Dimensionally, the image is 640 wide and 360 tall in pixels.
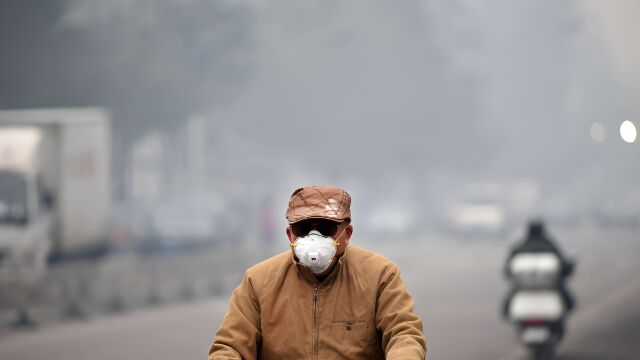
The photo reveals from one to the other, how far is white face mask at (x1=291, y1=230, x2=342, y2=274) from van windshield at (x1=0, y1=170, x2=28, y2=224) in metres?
14.3

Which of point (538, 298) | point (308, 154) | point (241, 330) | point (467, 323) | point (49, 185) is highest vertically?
point (308, 154)

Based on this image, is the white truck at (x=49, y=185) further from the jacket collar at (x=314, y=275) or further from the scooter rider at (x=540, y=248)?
the jacket collar at (x=314, y=275)

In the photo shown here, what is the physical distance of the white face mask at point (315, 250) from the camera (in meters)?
3.21

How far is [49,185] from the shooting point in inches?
696

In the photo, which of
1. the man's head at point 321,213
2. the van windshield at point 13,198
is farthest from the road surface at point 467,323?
the man's head at point 321,213

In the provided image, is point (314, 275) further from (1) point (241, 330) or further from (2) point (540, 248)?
(2) point (540, 248)

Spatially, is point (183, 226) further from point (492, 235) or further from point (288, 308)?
point (288, 308)

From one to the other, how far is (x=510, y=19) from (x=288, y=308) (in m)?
13.8

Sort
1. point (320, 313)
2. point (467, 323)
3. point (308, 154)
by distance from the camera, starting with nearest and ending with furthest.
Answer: point (320, 313) < point (467, 323) < point (308, 154)

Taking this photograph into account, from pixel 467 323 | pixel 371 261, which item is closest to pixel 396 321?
pixel 371 261

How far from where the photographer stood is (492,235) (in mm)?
20016

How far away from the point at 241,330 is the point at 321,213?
372 mm

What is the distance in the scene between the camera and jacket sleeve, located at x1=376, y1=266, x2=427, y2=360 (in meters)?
3.22

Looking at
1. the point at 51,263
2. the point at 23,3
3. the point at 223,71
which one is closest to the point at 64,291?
the point at 51,263
